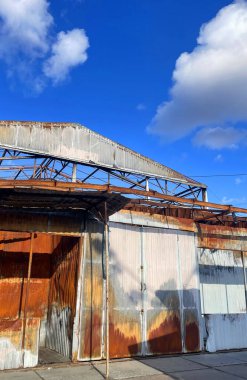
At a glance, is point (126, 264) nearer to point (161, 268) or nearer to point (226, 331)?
point (161, 268)

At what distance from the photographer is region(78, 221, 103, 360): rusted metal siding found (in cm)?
909

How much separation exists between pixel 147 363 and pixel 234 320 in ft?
13.3

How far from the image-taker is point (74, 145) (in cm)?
1658

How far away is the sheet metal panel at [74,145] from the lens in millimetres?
15386

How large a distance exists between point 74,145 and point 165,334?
31.2ft

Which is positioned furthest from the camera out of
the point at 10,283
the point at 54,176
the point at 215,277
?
the point at 54,176

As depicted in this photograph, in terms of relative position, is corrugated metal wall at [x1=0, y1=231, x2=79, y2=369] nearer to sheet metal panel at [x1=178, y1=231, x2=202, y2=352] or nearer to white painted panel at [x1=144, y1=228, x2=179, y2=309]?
white painted panel at [x1=144, y1=228, x2=179, y2=309]

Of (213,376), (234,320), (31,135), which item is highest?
(31,135)

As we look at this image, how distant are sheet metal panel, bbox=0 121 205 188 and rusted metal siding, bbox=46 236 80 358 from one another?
5.59 m

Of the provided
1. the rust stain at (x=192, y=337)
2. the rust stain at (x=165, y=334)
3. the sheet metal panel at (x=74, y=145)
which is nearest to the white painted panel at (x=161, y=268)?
the rust stain at (x=165, y=334)

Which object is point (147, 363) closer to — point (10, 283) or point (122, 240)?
point (122, 240)

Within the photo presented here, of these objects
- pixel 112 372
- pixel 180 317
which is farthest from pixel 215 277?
pixel 112 372

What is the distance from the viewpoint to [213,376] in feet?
25.8

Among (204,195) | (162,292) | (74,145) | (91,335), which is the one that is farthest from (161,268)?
(204,195)
